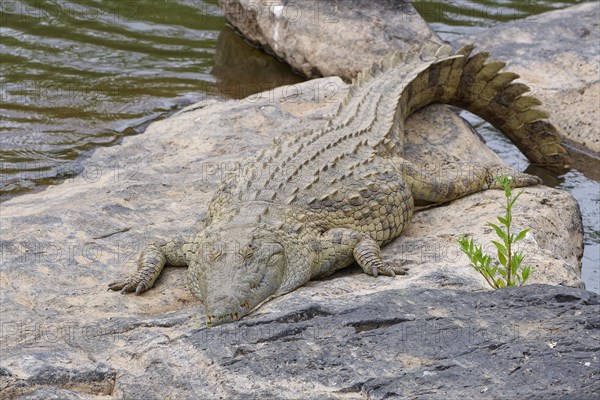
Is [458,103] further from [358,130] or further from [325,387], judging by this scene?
[325,387]

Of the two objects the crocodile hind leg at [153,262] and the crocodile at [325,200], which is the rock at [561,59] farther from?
the crocodile hind leg at [153,262]

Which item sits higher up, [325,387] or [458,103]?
[458,103]

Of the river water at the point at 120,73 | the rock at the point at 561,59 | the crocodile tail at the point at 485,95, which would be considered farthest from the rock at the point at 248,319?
the rock at the point at 561,59

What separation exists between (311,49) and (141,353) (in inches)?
281

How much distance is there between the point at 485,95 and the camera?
8586mm

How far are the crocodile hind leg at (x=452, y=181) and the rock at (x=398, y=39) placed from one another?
3028 millimetres

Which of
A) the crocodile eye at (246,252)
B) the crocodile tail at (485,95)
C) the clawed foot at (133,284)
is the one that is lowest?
the clawed foot at (133,284)

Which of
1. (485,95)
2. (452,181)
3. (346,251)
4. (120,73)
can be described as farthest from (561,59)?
(346,251)

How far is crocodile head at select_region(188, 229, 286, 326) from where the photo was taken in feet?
16.7

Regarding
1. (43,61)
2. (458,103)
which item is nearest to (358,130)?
(458,103)

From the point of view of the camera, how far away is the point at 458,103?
346 inches

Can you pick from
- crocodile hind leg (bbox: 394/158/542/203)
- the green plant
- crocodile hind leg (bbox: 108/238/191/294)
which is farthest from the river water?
crocodile hind leg (bbox: 108/238/191/294)

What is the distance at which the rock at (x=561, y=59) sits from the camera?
985 centimetres

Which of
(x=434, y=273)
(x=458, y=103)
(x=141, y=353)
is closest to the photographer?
(x=141, y=353)
